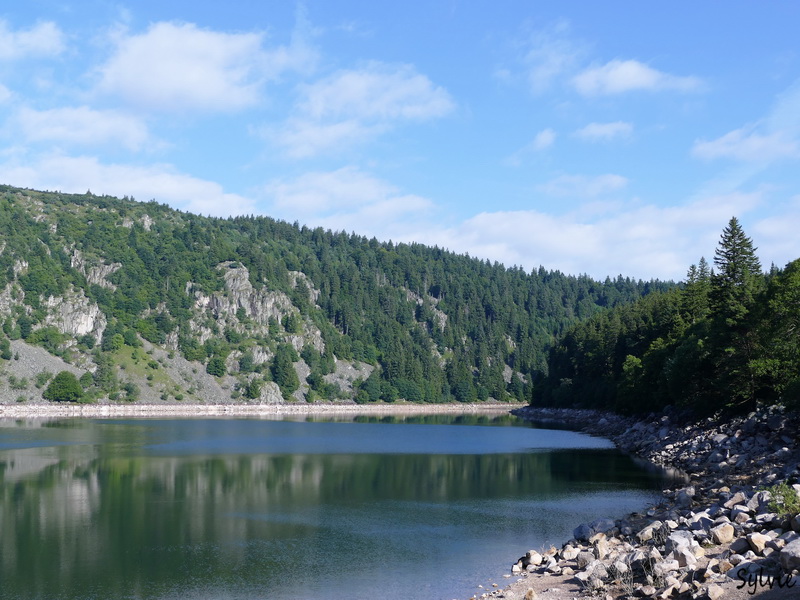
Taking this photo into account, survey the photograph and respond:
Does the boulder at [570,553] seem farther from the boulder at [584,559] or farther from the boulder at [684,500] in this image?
the boulder at [684,500]

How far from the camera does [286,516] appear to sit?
147 feet

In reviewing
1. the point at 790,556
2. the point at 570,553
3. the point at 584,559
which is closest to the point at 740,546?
the point at 790,556

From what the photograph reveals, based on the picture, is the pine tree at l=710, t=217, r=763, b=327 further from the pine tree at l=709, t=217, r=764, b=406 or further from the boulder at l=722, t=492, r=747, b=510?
the boulder at l=722, t=492, r=747, b=510

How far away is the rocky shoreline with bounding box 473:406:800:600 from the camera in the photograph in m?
22.0

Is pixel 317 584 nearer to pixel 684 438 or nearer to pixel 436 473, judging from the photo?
pixel 436 473

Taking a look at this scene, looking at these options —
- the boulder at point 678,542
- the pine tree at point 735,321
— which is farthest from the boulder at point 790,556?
the pine tree at point 735,321

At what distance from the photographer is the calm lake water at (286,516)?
30641 millimetres

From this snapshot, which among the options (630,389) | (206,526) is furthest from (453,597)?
(630,389)

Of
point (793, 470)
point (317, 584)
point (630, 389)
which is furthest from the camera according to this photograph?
point (630, 389)

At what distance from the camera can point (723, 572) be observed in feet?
74.8

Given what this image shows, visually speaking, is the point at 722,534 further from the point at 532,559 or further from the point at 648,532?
the point at 532,559

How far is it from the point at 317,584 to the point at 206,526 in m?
13.3

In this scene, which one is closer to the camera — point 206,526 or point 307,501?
point 206,526

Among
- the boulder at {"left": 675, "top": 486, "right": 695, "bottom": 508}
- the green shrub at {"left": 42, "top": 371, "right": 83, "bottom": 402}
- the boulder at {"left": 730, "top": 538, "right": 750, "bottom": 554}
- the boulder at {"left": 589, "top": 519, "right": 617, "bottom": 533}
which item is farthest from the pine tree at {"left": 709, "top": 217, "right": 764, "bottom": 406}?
the green shrub at {"left": 42, "top": 371, "right": 83, "bottom": 402}
